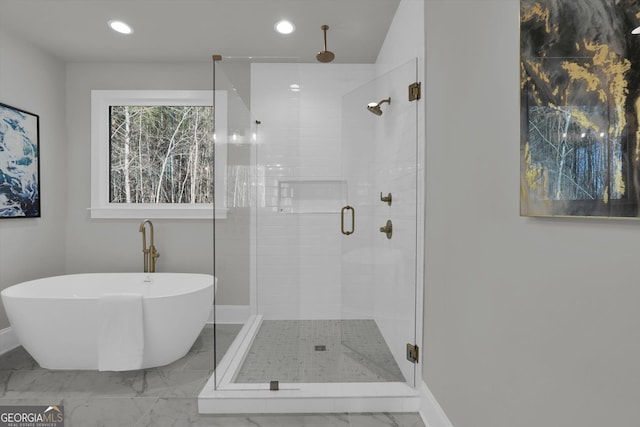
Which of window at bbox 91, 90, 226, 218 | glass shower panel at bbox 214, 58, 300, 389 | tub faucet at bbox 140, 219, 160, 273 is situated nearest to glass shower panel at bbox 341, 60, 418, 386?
glass shower panel at bbox 214, 58, 300, 389

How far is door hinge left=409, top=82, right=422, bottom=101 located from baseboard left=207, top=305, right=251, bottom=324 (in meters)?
1.62

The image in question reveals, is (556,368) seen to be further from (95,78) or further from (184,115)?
(95,78)

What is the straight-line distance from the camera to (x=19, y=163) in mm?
2723

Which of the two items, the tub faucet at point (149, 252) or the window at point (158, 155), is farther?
the window at point (158, 155)

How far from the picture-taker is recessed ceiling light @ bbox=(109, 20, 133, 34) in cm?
249

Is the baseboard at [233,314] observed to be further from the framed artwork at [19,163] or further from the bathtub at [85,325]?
the framed artwork at [19,163]

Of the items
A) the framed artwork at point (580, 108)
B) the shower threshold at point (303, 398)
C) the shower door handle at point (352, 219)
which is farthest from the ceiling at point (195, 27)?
the shower threshold at point (303, 398)

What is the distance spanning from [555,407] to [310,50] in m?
2.95

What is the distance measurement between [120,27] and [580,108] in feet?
10.3

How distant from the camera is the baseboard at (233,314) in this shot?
6.46ft

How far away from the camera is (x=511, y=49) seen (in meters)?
1.04

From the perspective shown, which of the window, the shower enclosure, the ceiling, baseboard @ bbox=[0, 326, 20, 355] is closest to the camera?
the shower enclosure

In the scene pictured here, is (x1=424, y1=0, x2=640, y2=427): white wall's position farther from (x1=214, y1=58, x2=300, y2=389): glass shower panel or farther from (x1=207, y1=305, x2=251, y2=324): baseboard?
(x1=207, y1=305, x2=251, y2=324): baseboard

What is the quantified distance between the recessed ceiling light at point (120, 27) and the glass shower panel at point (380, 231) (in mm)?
1938
